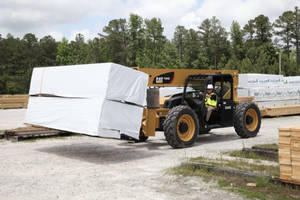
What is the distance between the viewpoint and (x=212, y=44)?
7869 cm

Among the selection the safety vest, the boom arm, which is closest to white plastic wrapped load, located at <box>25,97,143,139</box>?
the boom arm

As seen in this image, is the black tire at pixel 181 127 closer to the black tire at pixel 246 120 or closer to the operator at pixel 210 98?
the operator at pixel 210 98

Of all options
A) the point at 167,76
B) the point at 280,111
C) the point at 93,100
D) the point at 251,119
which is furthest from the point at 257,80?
the point at 93,100

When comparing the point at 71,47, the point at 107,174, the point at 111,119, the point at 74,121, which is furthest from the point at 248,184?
the point at 71,47

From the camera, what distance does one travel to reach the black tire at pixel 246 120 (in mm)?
12203

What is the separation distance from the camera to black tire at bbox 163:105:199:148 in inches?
401

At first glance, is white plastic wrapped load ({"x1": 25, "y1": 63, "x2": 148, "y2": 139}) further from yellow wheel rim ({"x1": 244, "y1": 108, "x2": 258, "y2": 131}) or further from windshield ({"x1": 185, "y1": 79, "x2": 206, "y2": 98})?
yellow wheel rim ({"x1": 244, "y1": 108, "x2": 258, "y2": 131})

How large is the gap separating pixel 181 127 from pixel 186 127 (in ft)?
0.70

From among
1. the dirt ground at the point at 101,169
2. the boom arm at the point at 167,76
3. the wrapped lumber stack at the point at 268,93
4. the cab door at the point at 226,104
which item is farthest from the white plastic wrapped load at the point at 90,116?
the wrapped lumber stack at the point at 268,93

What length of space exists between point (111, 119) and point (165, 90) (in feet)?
38.2

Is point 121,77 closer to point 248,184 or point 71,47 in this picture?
point 248,184

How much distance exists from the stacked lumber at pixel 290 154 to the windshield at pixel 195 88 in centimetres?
600

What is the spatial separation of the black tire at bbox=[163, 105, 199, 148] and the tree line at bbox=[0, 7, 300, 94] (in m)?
58.6

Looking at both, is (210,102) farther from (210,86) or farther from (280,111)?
(280,111)
